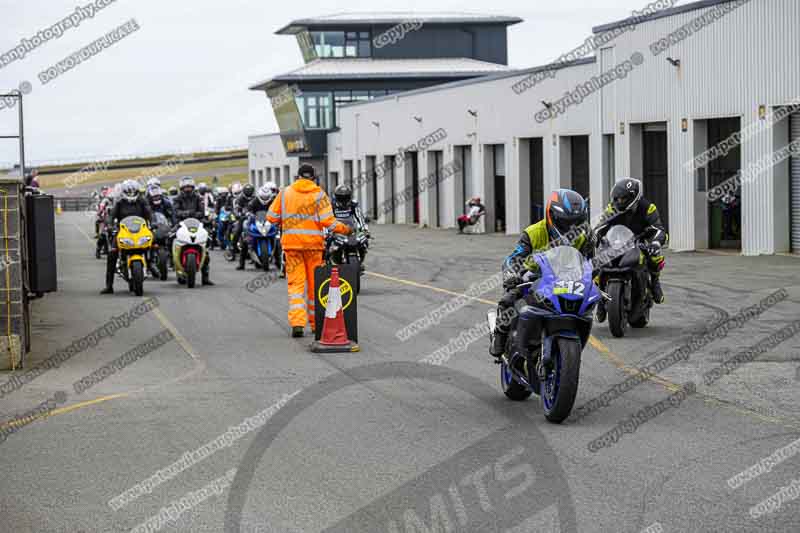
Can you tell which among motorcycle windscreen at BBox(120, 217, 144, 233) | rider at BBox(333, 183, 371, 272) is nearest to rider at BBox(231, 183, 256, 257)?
motorcycle windscreen at BBox(120, 217, 144, 233)

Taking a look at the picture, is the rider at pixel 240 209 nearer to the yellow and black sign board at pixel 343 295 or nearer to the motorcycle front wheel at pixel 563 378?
the yellow and black sign board at pixel 343 295

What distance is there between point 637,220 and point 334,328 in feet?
13.1

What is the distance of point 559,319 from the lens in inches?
390

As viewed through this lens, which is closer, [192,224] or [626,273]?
[626,273]

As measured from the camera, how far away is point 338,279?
14.5 m

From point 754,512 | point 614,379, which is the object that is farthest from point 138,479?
point 614,379

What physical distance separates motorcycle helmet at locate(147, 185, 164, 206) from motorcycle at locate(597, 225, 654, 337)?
1215cm

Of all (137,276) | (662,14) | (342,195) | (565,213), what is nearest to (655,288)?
(565,213)

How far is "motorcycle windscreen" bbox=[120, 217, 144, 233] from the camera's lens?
21.9 meters

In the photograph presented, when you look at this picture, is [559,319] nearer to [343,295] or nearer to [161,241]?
[343,295]

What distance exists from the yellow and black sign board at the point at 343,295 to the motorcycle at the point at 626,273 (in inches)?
117

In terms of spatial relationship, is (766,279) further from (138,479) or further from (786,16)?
(138,479)

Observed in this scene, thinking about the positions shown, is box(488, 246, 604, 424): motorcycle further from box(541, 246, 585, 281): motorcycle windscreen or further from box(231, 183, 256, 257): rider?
box(231, 183, 256, 257): rider

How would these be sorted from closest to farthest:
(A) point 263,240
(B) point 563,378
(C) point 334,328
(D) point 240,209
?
(B) point 563,378 < (C) point 334,328 < (A) point 263,240 < (D) point 240,209
